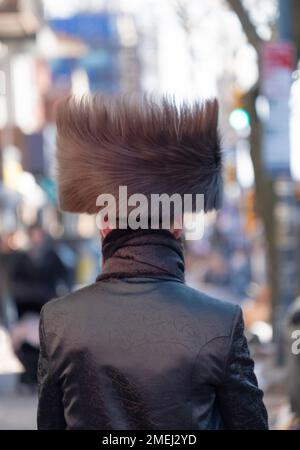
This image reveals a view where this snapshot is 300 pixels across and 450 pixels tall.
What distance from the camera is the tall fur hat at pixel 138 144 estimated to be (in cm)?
310

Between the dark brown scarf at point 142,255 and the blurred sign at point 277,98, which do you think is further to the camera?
the blurred sign at point 277,98

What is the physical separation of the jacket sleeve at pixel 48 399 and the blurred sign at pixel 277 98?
22.3 ft

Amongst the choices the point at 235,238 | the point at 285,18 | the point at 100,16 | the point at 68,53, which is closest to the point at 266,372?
the point at 285,18

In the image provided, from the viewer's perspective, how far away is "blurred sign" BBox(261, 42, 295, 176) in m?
9.51

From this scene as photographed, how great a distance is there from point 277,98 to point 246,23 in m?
2.16

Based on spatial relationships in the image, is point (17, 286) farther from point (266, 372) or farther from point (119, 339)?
point (119, 339)

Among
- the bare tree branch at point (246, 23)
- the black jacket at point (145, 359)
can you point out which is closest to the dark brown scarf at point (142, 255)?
the black jacket at point (145, 359)

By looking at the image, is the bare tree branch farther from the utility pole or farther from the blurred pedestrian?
the blurred pedestrian

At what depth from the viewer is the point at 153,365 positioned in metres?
2.90

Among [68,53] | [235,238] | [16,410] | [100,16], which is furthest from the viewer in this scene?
[100,16]

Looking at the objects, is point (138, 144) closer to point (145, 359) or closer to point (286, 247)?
point (145, 359)

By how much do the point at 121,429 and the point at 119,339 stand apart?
0.84ft

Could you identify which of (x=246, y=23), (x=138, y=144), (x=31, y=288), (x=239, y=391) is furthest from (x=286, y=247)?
(x=239, y=391)

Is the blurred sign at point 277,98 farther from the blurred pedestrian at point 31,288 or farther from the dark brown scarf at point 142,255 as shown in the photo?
the dark brown scarf at point 142,255
